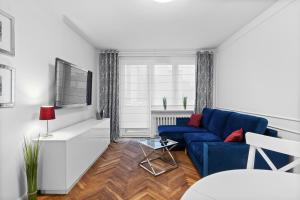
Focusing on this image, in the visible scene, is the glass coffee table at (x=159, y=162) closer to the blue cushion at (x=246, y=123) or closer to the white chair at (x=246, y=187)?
the blue cushion at (x=246, y=123)

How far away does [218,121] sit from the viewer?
133 inches

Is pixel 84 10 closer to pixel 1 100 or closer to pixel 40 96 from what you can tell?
pixel 40 96

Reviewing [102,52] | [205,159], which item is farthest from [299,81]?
[102,52]

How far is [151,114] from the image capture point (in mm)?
4703

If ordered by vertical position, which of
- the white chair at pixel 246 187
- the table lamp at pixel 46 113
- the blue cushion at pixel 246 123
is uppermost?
the table lamp at pixel 46 113

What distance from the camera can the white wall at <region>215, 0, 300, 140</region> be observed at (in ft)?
6.86

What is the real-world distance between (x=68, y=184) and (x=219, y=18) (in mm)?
3463

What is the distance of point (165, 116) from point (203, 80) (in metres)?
1.47

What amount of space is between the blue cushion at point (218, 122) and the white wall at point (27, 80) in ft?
9.70

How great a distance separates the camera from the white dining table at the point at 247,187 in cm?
80

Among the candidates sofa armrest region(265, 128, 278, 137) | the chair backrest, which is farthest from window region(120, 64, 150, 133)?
the chair backrest

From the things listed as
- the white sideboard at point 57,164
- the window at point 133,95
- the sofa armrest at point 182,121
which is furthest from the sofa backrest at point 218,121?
the white sideboard at point 57,164

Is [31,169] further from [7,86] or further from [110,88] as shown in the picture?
[110,88]

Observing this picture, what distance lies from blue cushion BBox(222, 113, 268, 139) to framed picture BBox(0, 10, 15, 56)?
10.6 ft
